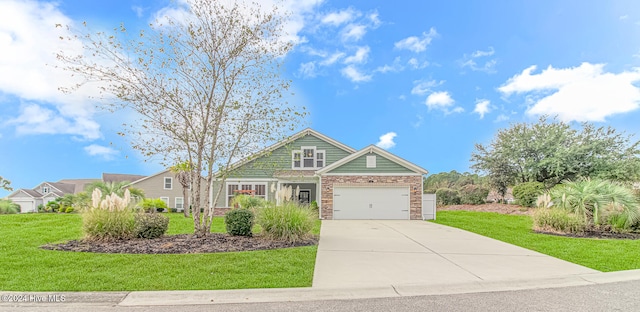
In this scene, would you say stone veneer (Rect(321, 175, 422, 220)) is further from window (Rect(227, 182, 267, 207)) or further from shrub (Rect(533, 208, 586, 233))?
shrub (Rect(533, 208, 586, 233))

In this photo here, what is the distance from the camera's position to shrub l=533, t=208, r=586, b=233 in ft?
40.8

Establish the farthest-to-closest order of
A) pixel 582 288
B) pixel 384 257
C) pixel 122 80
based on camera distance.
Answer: pixel 122 80, pixel 384 257, pixel 582 288

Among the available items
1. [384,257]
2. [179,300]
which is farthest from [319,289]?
[384,257]

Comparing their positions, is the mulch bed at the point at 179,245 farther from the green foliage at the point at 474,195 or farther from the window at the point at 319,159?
the green foliage at the point at 474,195

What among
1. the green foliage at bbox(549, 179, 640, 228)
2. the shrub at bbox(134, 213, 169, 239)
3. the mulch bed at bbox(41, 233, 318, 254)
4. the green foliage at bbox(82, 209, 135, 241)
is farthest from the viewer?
the green foliage at bbox(549, 179, 640, 228)

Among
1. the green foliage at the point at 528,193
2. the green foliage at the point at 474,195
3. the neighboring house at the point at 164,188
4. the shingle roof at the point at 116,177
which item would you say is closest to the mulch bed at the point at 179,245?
the green foliage at the point at 528,193

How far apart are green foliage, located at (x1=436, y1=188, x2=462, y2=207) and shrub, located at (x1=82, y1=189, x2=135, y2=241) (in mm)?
26987

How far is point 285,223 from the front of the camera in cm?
939

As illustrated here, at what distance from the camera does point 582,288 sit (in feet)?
19.4

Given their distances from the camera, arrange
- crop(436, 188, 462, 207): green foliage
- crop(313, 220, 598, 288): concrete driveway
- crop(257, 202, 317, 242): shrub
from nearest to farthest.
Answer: crop(313, 220, 598, 288): concrete driveway
crop(257, 202, 317, 242): shrub
crop(436, 188, 462, 207): green foliage

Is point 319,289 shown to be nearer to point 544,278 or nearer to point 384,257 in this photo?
point 384,257

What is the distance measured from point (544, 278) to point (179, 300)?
235 inches

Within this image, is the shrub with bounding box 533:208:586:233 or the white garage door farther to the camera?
the white garage door

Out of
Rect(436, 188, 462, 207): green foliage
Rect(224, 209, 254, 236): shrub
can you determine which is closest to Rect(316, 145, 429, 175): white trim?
Rect(224, 209, 254, 236): shrub
